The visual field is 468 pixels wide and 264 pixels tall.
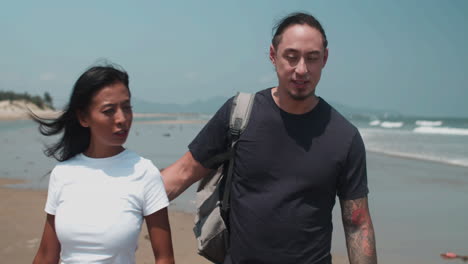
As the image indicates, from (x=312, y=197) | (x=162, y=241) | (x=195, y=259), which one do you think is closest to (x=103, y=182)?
(x=162, y=241)

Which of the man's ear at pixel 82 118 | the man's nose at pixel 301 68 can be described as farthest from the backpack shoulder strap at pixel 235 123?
the man's ear at pixel 82 118

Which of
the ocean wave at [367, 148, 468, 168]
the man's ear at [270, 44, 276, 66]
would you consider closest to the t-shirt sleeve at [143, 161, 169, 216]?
the man's ear at [270, 44, 276, 66]

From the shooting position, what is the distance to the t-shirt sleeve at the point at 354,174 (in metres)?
2.38

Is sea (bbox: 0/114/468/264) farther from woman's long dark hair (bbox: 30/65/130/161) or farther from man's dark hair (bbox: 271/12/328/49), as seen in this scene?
man's dark hair (bbox: 271/12/328/49)

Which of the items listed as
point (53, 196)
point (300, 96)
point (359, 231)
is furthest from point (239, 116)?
point (53, 196)

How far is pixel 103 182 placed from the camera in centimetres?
207

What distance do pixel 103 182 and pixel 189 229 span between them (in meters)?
4.91

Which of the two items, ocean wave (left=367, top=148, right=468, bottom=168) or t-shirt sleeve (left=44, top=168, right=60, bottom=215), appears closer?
t-shirt sleeve (left=44, top=168, right=60, bottom=215)

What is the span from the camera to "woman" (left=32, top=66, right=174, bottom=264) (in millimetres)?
2018

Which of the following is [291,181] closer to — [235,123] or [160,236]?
[235,123]

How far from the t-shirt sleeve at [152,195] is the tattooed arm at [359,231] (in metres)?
1.03

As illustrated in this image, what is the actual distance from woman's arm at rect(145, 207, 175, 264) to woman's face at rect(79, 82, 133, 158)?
1.29 feet

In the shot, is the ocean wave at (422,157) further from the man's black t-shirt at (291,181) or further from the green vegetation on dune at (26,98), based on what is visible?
the green vegetation on dune at (26,98)

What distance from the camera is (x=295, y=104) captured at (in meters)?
2.44
